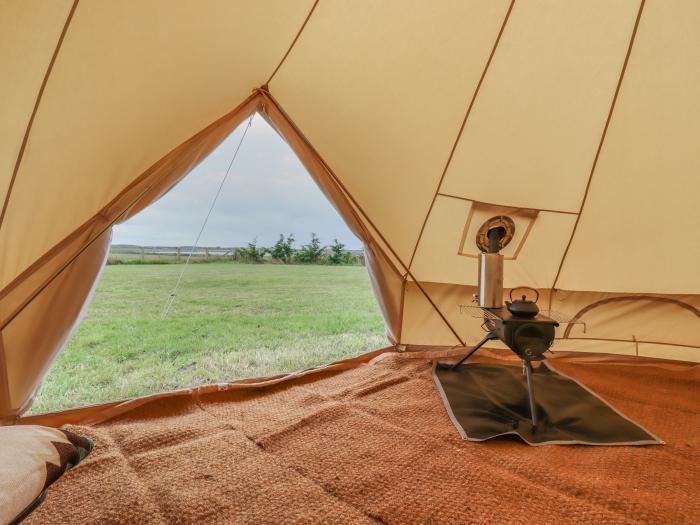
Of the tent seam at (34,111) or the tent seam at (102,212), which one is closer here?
the tent seam at (34,111)

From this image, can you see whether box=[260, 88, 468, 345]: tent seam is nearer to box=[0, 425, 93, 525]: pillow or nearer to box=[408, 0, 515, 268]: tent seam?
box=[408, 0, 515, 268]: tent seam

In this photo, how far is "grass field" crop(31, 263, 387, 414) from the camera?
6.90 feet

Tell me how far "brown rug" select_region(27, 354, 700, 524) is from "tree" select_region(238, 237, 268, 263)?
1.02m

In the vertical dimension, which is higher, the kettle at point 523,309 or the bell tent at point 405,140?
the bell tent at point 405,140

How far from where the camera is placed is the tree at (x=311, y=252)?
8.55 feet

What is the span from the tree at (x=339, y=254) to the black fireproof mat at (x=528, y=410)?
981mm

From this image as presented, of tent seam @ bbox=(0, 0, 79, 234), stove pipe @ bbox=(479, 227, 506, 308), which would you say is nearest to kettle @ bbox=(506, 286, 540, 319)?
stove pipe @ bbox=(479, 227, 506, 308)

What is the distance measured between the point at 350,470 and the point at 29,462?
2.47 feet

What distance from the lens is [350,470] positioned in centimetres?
110

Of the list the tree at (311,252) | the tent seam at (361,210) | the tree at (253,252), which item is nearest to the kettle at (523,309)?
the tent seam at (361,210)

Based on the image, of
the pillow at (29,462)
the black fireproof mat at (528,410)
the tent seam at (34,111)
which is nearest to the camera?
the pillow at (29,462)

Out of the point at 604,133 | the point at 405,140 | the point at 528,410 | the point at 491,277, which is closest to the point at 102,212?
the point at 405,140

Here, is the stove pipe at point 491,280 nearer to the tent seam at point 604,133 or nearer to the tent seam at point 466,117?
the tent seam at point 466,117

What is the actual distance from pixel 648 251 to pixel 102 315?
3.43m
